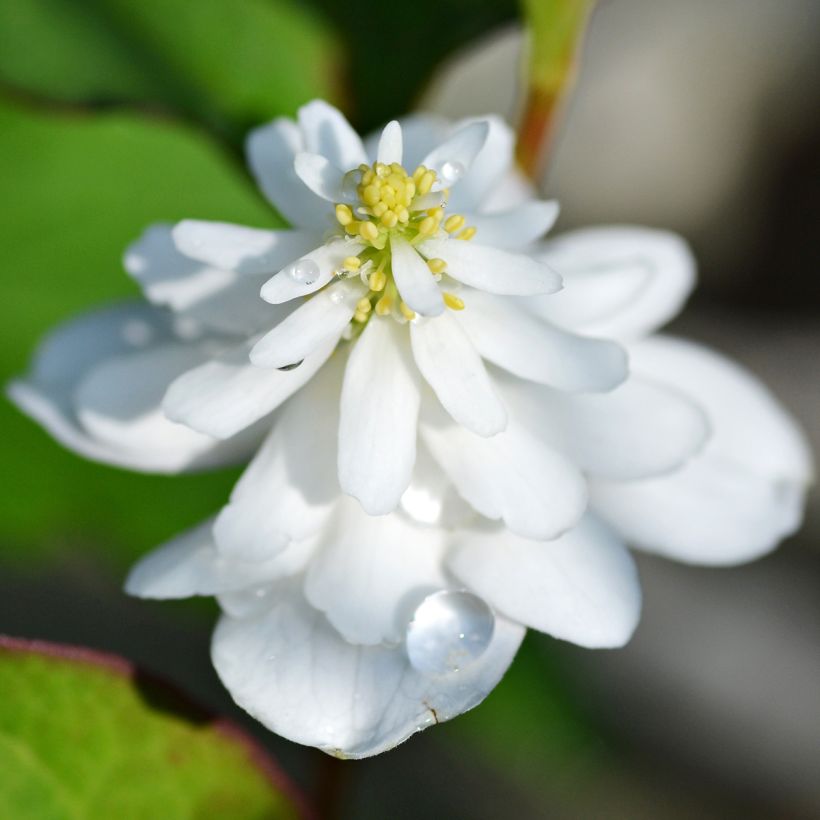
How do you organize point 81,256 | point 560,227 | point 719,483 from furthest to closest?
1. point 560,227
2. point 81,256
3. point 719,483

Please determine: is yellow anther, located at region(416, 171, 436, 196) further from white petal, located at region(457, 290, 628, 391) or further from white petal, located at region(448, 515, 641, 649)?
white petal, located at region(448, 515, 641, 649)

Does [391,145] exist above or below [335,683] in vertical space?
above

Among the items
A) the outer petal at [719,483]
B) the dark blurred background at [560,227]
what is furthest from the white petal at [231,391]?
the dark blurred background at [560,227]

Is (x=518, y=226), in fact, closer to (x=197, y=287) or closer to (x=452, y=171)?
(x=452, y=171)

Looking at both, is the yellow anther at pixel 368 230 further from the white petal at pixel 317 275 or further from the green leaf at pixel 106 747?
the green leaf at pixel 106 747

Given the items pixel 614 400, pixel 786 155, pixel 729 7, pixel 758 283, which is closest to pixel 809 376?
pixel 758 283

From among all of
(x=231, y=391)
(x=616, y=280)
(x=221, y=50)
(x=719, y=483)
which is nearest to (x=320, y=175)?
(x=231, y=391)
